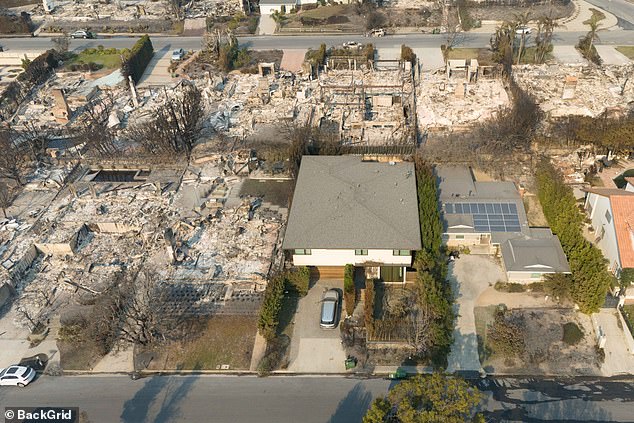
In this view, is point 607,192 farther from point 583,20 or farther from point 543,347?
point 583,20

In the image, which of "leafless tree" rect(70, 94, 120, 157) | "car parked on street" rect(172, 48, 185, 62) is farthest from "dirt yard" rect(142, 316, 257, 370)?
"car parked on street" rect(172, 48, 185, 62)

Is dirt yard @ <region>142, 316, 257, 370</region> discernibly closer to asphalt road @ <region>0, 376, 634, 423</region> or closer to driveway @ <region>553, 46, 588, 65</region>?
asphalt road @ <region>0, 376, 634, 423</region>

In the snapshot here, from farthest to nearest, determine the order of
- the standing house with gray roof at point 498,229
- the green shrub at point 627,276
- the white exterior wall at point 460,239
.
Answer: the white exterior wall at point 460,239, the standing house with gray roof at point 498,229, the green shrub at point 627,276

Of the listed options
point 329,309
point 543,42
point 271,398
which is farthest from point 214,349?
point 543,42

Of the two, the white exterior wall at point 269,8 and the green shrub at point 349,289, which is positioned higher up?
the white exterior wall at point 269,8

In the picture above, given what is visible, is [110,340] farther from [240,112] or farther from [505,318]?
[240,112]

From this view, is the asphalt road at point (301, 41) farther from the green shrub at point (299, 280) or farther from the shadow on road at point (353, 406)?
the shadow on road at point (353, 406)

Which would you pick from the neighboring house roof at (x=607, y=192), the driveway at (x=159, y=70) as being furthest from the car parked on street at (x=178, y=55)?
the neighboring house roof at (x=607, y=192)
